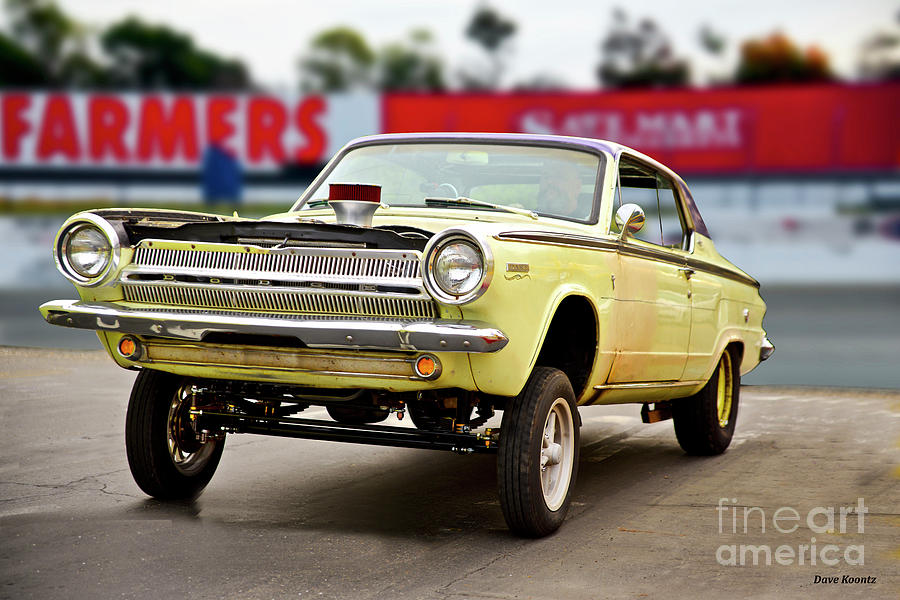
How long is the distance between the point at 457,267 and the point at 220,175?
32.9 metres

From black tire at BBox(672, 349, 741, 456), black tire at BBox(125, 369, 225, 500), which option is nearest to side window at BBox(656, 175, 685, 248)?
black tire at BBox(672, 349, 741, 456)

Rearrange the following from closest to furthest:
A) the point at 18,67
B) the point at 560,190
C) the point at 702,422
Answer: the point at 560,190
the point at 702,422
the point at 18,67

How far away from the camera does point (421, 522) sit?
5867 millimetres

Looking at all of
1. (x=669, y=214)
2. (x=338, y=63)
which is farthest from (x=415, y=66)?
(x=669, y=214)

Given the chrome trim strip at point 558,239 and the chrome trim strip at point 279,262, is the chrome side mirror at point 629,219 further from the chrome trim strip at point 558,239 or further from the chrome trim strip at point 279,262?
the chrome trim strip at point 279,262

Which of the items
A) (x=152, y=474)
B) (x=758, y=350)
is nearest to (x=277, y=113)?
(x=758, y=350)

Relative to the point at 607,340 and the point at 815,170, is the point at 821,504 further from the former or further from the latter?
the point at 815,170

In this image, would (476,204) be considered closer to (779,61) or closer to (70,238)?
(70,238)

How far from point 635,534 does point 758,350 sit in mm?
3811

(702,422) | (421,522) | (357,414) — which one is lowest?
(421,522)

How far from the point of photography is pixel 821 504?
21.2 ft

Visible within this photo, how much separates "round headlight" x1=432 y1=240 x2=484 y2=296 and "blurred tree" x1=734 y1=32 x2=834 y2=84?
5324cm

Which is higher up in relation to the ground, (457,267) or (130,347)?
(457,267)

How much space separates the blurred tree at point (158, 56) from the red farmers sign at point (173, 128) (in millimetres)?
25308
